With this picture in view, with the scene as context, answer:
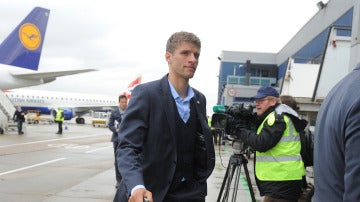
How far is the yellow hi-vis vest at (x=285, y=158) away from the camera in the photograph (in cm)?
444

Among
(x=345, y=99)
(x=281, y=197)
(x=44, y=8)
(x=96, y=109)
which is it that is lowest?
(x=96, y=109)

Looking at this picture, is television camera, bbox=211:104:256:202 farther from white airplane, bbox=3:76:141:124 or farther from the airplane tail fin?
white airplane, bbox=3:76:141:124

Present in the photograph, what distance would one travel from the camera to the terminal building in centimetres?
862

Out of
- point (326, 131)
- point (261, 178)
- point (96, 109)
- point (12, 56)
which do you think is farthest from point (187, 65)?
point (96, 109)

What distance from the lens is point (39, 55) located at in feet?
91.0

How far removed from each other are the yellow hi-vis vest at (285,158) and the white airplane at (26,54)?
22094 mm

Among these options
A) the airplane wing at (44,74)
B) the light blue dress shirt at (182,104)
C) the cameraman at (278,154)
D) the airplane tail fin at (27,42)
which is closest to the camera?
the light blue dress shirt at (182,104)

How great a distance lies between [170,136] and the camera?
107 inches

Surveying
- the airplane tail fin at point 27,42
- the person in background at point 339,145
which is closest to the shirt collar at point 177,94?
the person in background at point 339,145

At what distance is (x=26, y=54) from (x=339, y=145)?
2710 cm

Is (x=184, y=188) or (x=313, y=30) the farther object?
(x=313, y=30)

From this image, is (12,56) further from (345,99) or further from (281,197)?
(345,99)

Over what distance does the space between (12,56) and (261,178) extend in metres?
24.5

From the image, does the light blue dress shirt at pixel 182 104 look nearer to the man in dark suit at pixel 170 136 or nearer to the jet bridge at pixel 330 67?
the man in dark suit at pixel 170 136
